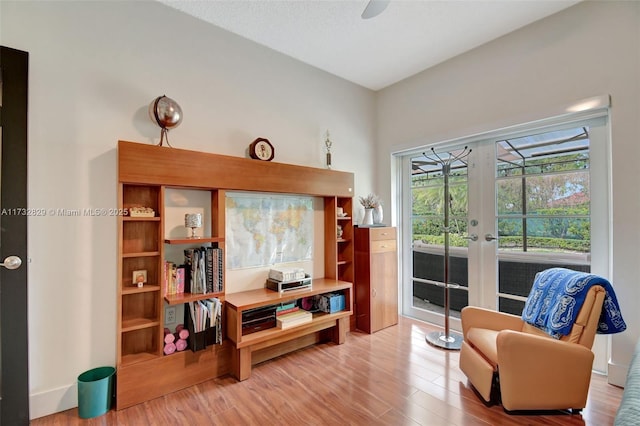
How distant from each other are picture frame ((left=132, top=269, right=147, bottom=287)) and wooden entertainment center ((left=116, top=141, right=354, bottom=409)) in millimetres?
38

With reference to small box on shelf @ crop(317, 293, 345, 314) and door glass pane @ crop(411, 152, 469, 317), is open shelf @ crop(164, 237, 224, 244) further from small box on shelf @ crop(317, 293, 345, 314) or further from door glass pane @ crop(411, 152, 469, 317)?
door glass pane @ crop(411, 152, 469, 317)

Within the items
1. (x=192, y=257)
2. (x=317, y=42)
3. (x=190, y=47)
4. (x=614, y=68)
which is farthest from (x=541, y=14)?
(x=192, y=257)

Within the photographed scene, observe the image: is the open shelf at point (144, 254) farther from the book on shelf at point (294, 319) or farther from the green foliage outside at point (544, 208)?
the green foliage outside at point (544, 208)

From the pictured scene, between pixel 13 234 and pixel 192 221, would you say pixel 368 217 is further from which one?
pixel 13 234

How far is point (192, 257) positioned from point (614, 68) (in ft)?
11.5

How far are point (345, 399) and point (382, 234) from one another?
172 cm

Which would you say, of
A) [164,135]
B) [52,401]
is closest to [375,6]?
[164,135]

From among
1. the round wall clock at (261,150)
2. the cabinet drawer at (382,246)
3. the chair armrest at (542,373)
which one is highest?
the round wall clock at (261,150)

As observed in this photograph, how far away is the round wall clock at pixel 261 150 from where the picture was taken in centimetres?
263

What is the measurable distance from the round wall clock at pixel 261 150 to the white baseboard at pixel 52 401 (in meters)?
2.11

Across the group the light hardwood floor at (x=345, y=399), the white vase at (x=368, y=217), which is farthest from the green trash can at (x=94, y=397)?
the white vase at (x=368, y=217)

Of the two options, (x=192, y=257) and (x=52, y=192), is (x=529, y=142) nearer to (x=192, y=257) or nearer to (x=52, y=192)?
(x=192, y=257)

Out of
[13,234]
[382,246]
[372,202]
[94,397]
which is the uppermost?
[372,202]

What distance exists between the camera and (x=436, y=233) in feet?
11.2
